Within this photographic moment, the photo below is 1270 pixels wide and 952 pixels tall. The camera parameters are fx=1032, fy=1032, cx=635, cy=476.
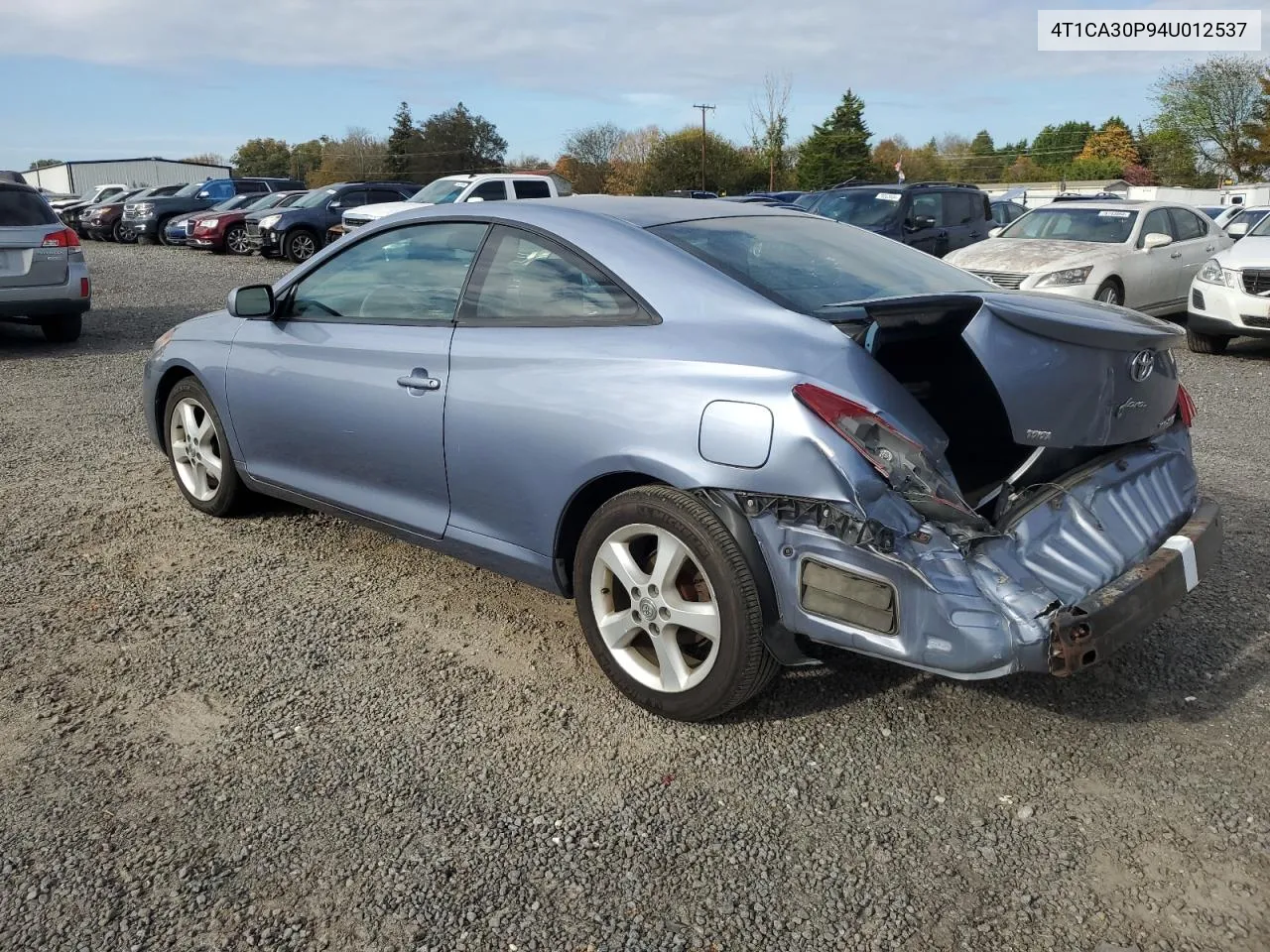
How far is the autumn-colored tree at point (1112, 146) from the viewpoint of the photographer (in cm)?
7344

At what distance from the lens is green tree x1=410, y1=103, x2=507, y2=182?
76.9 metres

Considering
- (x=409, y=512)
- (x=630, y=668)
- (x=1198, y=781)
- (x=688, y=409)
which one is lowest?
(x=1198, y=781)

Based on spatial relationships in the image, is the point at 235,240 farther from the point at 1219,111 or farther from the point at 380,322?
the point at 1219,111

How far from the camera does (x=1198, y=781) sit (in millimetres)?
2895

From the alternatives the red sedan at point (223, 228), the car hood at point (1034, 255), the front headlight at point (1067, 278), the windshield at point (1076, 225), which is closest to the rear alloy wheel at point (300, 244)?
the red sedan at point (223, 228)

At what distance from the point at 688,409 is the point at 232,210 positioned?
24.4 metres

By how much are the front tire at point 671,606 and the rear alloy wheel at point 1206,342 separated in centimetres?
932

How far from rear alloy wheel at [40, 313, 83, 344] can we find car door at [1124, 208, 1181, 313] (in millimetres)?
11351

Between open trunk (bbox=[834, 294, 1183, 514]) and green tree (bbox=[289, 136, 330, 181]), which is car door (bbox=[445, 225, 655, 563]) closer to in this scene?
open trunk (bbox=[834, 294, 1183, 514])

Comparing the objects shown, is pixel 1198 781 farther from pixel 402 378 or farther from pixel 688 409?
pixel 402 378

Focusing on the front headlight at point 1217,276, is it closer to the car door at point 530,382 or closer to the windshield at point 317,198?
the car door at point 530,382

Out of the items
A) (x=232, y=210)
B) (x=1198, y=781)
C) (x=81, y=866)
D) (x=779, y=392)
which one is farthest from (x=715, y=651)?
(x=232, y=210)

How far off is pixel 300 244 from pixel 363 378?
18.4 metres

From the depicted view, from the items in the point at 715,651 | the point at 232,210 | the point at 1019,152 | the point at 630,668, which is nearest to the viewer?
the point at 715,651
